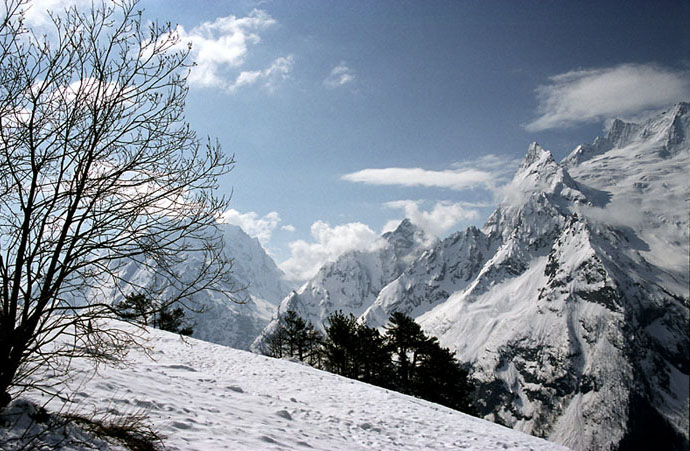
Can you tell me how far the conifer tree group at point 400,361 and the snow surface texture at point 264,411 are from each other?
1541 centimetres

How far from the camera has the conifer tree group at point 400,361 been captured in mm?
32781

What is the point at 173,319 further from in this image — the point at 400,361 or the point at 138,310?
the point at 400,361

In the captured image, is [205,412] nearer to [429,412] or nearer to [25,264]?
[25,264]

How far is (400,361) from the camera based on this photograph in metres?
36.3

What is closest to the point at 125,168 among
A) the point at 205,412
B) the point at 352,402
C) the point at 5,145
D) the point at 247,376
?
the point at 5,145

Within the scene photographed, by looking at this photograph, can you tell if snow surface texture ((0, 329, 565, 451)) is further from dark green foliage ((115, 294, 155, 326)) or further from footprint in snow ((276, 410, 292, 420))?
dark green foliage ((115, 294, 155, 326))

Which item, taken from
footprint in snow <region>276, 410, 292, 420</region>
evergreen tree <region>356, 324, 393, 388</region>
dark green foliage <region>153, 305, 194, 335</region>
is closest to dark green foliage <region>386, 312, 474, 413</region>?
evergreen tree <region>356, 324, 393, 388</region>

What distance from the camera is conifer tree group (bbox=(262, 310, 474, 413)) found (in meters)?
32.8

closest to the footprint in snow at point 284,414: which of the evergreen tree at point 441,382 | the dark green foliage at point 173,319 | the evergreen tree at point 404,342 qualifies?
the dark green foliage at point 173,319

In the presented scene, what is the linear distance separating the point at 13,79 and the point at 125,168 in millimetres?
2109

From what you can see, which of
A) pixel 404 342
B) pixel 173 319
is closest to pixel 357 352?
pixel 404 342

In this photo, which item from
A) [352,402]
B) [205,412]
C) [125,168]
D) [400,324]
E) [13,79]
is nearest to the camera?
[13,79]

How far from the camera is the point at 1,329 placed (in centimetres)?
559

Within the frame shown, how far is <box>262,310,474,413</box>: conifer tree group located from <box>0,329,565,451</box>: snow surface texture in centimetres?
1541
